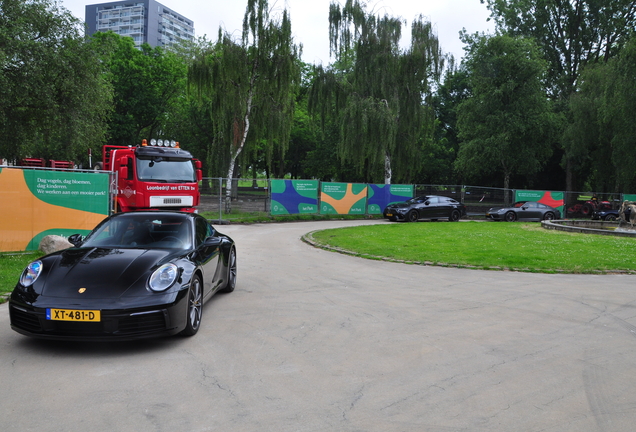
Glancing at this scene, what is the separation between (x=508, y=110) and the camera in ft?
140

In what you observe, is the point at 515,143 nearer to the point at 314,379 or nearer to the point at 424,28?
the point at 424,28

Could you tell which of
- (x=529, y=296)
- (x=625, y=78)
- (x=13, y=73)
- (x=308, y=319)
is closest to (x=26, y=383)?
(x=308, y=319)

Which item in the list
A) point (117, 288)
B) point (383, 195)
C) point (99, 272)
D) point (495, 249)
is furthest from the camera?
point (383, 195)

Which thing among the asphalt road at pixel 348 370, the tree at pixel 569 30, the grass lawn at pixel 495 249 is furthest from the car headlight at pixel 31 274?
the tree at pixel 569 30

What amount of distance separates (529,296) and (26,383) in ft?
24.4

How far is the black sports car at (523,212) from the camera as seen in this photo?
32312mm

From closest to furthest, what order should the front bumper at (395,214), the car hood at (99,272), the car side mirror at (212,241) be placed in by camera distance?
the car hood at (99,272), the car side mirror at (212,241), the front bumper at (395,214)

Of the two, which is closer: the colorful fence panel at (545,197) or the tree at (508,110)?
the colorful fence panel at (545,197)

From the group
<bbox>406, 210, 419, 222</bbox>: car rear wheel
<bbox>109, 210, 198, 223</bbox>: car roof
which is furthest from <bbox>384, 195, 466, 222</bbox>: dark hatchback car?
<bbox>109, 210, 198, 223</bbox>: car roof

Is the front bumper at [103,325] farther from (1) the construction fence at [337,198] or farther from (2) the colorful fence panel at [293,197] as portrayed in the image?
(2) the colorful fence panel at [293,197]

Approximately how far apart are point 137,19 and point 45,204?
154144 millimetres

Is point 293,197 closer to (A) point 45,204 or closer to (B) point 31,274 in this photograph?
(A) point 45,204

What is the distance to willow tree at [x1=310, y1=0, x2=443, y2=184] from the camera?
33219mm

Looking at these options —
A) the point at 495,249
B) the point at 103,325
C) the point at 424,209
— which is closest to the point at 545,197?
the point at 424,209
